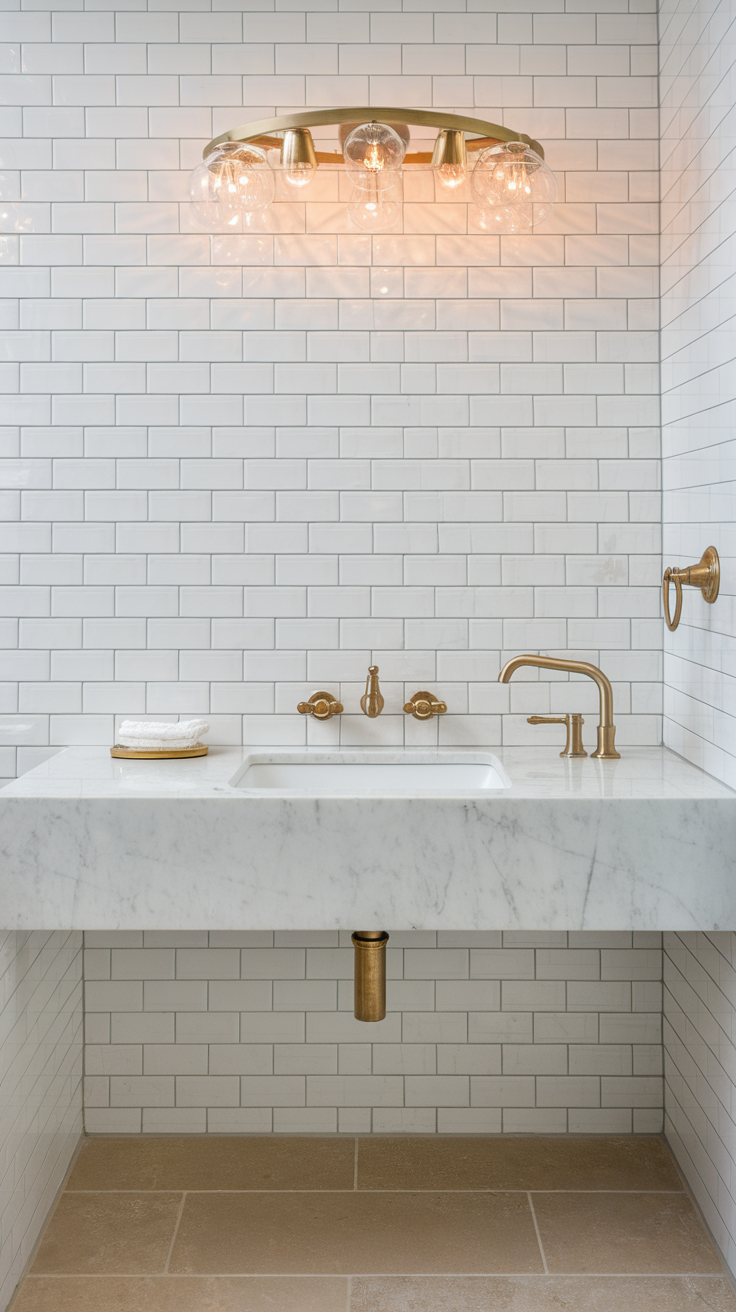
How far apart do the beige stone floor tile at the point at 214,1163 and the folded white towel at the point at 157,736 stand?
1053 millimetres

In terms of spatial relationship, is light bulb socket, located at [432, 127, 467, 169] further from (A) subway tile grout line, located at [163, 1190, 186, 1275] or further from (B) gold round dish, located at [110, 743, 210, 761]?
(A) subway tile grout line, located at [163, 1190, 186, 1275]

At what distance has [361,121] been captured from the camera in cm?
205

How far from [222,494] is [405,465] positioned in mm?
466

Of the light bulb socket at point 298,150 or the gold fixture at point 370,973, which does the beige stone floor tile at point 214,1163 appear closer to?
the gold fixture at point 370,973

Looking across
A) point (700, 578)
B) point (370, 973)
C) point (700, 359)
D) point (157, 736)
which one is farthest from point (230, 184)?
point (370, 973)

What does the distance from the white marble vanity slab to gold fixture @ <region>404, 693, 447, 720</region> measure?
1.64ft

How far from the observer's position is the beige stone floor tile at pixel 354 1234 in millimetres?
2041

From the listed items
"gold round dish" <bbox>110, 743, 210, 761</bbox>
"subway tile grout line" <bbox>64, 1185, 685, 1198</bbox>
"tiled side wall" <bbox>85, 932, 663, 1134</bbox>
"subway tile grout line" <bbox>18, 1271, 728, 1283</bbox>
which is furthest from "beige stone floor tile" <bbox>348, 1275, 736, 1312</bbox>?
"gold round dish" <bbox>110, 743, 210, 761</bbox>

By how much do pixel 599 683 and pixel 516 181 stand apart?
3.78ft

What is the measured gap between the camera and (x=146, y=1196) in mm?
2270

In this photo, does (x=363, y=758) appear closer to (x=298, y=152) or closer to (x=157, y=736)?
(x=157, y=736)

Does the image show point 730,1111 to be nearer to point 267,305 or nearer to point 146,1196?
point 146,1196

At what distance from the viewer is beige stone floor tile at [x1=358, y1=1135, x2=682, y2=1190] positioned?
2305mm

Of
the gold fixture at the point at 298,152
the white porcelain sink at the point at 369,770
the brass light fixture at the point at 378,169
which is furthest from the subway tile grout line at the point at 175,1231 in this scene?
the gold fixture at the point at 298,152
